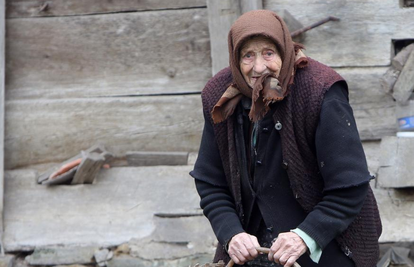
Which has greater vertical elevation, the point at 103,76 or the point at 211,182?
the point at 211,182

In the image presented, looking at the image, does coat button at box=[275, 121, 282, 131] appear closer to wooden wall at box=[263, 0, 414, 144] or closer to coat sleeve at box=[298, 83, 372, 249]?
coat sleeve at box=[298, 83, 372, 249]

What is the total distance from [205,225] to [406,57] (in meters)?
1.64

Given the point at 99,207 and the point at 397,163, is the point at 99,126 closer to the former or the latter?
the point at 99,207

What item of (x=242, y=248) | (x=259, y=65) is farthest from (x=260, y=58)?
(x=242, y=248)

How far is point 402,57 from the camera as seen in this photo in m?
4.71

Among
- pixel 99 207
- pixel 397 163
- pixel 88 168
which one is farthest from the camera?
pixel 99 207

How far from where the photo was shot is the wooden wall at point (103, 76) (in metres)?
5.09

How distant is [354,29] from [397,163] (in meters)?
0.89

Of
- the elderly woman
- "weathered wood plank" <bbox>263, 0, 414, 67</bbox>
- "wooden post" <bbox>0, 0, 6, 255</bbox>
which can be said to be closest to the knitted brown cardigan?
the elderly woman

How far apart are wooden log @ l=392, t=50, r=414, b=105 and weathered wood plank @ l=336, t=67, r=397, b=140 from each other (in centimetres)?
10

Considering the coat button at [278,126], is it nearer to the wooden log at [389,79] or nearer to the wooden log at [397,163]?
the wooden log at [397,163]

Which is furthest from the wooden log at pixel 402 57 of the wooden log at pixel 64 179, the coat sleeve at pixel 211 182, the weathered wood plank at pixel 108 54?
the wooden log at pixel 64 179

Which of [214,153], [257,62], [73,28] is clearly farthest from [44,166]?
[257,62]

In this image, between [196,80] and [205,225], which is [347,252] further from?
[196,80]
